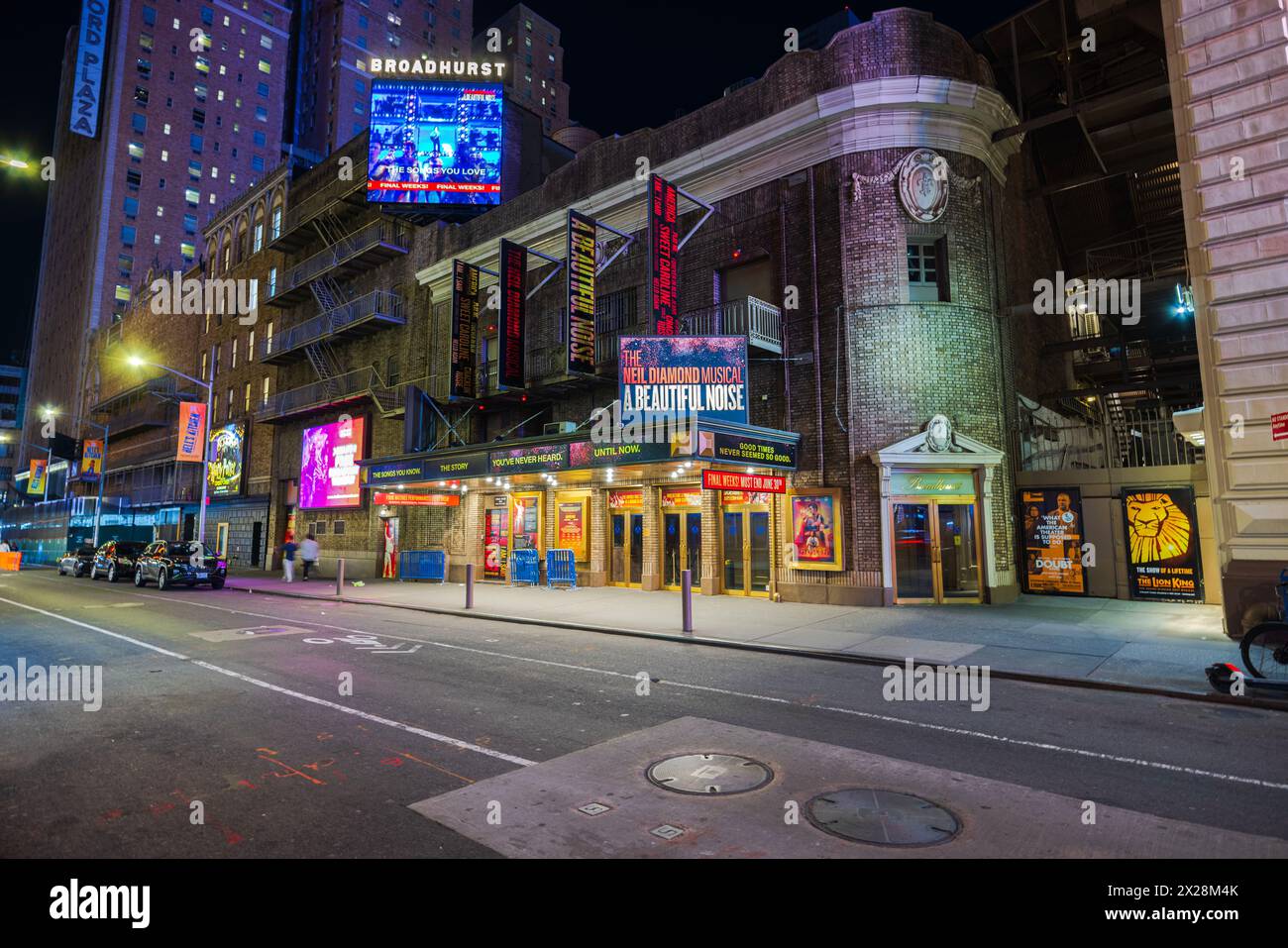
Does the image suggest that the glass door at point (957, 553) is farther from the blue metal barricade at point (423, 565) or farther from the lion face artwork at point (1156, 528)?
the blue metal barricade at point (423, 565)

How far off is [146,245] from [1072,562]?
9319cm

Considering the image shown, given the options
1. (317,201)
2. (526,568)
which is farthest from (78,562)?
(526,568)

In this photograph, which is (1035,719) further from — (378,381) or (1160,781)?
(378,381)

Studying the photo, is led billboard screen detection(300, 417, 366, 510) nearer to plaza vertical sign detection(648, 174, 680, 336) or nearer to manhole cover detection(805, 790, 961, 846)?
plaza vertical sign detection(648, 174, 680, 336)

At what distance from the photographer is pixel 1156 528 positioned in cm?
1540

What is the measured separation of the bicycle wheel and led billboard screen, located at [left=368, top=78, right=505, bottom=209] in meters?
26.4

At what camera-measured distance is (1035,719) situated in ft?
22.7

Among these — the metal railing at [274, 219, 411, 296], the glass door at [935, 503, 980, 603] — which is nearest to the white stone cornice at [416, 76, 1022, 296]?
the glass door at [935, 503, 980, 603]

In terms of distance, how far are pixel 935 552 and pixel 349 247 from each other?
91.0 feet

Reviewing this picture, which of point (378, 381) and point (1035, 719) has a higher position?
point (378, 381)

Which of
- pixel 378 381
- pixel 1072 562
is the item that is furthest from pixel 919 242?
pixel 378 381

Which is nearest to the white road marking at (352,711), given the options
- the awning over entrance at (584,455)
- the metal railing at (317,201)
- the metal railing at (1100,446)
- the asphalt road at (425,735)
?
the asphalt road at (425,735)

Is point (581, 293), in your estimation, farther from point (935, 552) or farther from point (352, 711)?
point (352, 711)

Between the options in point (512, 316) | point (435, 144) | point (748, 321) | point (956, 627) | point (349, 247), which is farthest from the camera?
point (349, 247)
